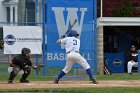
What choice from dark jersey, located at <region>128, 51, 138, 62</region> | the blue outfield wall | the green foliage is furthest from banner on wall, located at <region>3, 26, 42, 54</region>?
the green foliage

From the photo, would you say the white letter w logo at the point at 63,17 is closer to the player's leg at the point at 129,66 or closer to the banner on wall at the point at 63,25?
the banner on wall at the point at 63,25

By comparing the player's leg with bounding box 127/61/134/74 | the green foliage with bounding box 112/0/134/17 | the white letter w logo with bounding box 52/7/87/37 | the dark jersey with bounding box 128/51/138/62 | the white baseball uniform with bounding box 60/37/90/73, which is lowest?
the player's leg with bounding box 127/61/134/74

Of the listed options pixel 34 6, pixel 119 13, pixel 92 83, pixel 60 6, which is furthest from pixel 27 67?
pixel 119 13

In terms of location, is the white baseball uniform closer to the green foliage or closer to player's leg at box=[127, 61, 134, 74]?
player's leg at box=[127, 61, 134, 74]

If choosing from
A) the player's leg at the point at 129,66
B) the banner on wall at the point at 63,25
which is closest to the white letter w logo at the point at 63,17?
the banner on wall at the point at 63,25

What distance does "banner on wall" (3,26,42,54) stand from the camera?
66.1 feet

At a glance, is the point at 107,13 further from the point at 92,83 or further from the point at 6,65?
the point at 92,83

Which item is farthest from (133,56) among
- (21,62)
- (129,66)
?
(21,62)

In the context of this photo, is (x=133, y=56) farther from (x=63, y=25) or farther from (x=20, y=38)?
(x=20, y=38)

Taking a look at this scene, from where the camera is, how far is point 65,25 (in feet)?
64.4

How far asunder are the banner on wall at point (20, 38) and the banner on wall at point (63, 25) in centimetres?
71

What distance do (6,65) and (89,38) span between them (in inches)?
157

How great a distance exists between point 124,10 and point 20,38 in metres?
9.11

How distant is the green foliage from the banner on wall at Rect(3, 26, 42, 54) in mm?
8374
